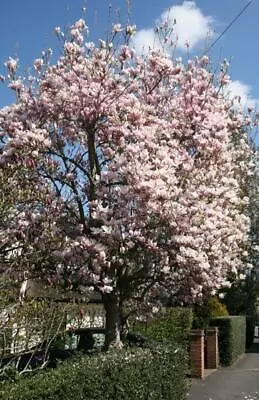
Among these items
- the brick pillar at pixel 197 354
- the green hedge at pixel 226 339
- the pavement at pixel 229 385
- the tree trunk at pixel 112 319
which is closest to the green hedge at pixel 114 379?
the tree trunk at pixel 112 319

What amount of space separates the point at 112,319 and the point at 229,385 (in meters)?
5.16

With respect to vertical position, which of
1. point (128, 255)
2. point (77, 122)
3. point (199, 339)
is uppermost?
point (77, 122)

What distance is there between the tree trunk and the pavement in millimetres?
2656

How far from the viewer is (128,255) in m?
9.30

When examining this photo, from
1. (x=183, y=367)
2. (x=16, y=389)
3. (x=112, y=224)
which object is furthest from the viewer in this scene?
(x=183, y=367)

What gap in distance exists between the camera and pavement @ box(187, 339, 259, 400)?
1180 centimetres

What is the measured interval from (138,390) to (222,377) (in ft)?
26.8

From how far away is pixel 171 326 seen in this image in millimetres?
14188

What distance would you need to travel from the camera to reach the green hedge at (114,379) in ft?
18.0

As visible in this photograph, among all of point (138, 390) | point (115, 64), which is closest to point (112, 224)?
point (138, 390)

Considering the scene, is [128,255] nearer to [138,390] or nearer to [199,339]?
[138,390]

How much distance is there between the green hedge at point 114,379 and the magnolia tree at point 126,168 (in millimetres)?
1192

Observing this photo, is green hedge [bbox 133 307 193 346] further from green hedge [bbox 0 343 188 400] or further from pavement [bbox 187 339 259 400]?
green hedge [bbox 0 343 188 400]

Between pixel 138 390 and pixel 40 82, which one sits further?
pixel 40 82
